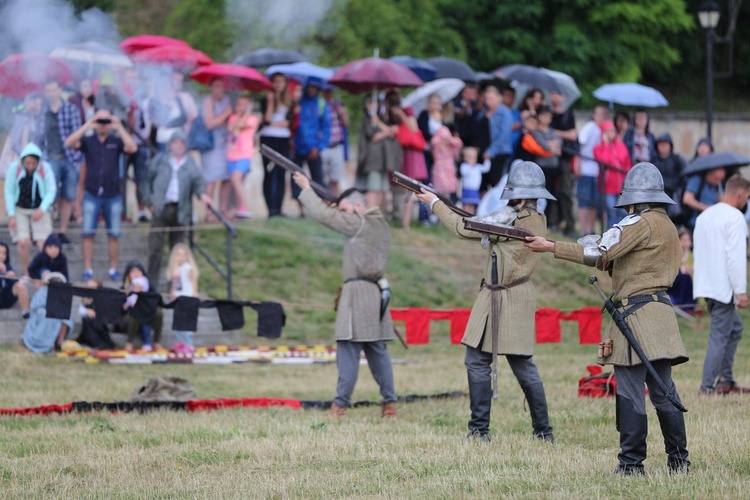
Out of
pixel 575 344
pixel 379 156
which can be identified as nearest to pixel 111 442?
pixel 575 344

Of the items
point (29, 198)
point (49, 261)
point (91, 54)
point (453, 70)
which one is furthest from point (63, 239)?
point (453, 70)

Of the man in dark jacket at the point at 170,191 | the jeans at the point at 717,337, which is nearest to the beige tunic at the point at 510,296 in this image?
the jeans at the point at 717,337

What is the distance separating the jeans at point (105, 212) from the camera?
16391 mm

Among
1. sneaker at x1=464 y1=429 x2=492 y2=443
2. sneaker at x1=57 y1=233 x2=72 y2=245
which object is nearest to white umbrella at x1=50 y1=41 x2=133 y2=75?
sneaker at x1=57 y1=233 x2=72 y2=245

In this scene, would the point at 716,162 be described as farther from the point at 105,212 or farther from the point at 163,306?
the point at 105,212

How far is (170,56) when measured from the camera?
57.0 ft

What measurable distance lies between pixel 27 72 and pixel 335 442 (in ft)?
27.3

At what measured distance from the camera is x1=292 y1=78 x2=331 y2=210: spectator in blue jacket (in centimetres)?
1853

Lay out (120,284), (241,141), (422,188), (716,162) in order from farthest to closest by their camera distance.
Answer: (241,141), (120,284), (716,162), (422,188)

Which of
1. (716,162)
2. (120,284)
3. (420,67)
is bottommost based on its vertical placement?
(120,284)

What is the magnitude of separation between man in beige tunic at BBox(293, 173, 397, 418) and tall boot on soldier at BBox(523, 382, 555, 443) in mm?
1911

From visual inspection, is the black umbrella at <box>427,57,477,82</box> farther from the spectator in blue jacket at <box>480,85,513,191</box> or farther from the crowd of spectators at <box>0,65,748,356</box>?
the spectator in blue jacket at <box>480,85,513,191</box>

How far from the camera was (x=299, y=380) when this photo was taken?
13.9 meters

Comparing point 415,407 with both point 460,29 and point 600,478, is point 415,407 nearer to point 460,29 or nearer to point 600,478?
point 600,478
